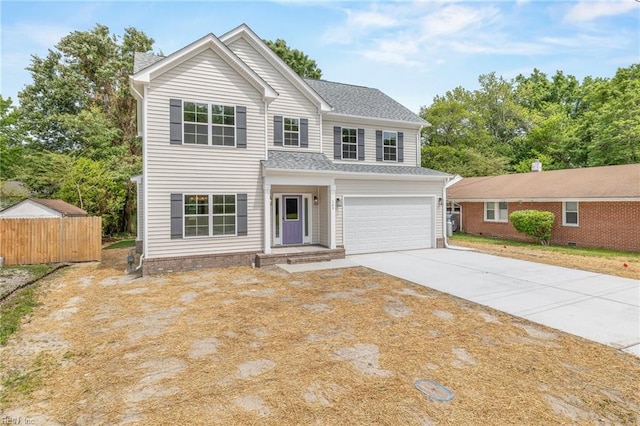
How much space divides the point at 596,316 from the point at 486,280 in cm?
293

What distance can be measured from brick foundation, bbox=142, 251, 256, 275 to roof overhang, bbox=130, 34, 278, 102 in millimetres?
5445

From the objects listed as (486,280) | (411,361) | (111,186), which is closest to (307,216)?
(486,280)

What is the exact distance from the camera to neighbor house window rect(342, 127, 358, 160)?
14609mm

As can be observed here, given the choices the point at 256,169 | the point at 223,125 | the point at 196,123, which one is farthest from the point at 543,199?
the point at 196,123

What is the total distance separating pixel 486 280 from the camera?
8.95m

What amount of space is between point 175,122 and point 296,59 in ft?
85.8

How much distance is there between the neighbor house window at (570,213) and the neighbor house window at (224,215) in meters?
16.0

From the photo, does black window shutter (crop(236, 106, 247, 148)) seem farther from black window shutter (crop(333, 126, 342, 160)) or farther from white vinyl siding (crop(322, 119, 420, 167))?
black window shutter (crop(333, 126, 342, 160))

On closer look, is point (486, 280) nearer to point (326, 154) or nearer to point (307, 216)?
point (307, 216)

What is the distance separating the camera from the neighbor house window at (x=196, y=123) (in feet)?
34.6

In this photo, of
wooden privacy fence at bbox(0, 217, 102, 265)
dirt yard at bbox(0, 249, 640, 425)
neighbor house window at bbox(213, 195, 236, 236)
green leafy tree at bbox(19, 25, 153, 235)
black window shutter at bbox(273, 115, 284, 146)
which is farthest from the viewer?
green leafy tree at bbox(19, 25, 153, 235)

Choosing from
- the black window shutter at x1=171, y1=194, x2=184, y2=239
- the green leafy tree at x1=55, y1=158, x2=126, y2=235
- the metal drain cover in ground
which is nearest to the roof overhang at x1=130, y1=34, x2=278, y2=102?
the black window shutter at x1=171, y1=194, x2=184, y2=239

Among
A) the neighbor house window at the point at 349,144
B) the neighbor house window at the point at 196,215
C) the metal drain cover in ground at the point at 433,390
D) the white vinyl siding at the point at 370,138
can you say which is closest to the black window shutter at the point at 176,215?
the neighbor house window at the point at 196,215

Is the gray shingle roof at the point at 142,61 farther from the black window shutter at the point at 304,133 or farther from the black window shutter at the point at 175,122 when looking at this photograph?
the black window shutter at the point at 304,133
